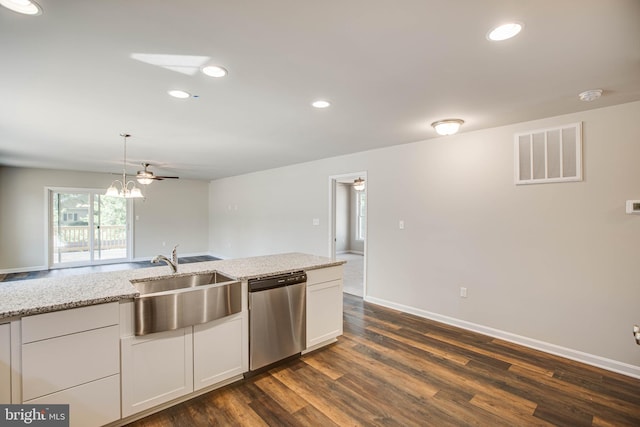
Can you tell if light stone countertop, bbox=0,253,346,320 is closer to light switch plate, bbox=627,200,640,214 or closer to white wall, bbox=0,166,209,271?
light switch plate, bbox=627,200,640,214

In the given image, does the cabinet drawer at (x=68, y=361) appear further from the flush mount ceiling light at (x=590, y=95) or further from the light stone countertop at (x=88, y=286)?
the flush mount ceiling light at (x=590, y=95)

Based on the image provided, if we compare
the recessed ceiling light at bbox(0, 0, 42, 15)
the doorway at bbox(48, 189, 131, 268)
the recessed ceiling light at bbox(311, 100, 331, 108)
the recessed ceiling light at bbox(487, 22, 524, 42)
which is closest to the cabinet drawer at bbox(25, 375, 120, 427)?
the recessed ceiling light at bbox(0, 0, 42, 15)

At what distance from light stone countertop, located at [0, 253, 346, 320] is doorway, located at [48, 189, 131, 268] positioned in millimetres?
6499

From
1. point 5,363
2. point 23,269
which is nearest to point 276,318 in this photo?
point 5,363

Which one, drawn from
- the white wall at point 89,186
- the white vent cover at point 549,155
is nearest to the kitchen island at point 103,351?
the white vent cover at point 549,155

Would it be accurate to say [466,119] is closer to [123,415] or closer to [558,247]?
[558,247]

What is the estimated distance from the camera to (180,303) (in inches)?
80.4

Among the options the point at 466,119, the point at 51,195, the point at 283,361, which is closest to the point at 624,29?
the point at 466,119

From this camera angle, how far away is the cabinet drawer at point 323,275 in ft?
9.53

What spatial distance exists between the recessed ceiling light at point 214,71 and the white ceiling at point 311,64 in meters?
0.07

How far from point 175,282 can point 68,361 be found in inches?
34.8

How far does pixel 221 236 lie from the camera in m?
8.79

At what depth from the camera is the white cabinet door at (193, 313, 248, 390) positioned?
220 centimetres

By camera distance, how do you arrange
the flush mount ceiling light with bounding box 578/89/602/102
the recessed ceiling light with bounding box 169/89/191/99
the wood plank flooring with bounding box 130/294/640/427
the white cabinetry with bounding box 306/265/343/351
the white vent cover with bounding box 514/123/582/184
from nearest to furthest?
1. the wood plank flooring with bounding box 130/294/640/427
2. the flush mount ceiling light with bounding box 578/89/602/102
3. the recessed ceiling light with bounding box 169/89/191/99
4. the white vent cover with bounding box 514/123/582/184
5. the white cabinetry with bounding box 306/265/343/351
